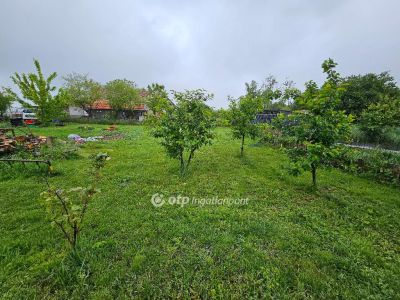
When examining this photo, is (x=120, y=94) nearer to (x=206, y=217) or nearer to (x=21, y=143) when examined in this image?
(x=21, y=143)

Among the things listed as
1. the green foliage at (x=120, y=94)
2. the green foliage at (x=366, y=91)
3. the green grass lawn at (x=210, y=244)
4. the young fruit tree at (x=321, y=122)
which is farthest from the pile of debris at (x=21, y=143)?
the green foliage at (x=366, y=91)

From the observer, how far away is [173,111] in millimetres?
5930

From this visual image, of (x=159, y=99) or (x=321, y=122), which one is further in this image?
(x=159, y=99)

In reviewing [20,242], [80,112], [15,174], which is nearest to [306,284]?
[20,242]

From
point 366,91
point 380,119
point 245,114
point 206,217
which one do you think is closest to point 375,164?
point 380,119

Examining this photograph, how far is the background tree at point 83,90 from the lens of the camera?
1209 inches

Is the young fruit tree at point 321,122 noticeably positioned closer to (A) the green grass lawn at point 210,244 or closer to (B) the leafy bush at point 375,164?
(A) the green grass lawn at point 210,244

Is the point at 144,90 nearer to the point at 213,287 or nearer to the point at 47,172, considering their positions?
the point at 47,172

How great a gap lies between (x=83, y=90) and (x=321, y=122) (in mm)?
35197

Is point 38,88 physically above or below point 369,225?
above

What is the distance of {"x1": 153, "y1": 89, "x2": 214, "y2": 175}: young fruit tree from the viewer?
19.0 ft

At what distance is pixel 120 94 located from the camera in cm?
3094

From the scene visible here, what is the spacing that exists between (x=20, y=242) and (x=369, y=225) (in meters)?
6.17

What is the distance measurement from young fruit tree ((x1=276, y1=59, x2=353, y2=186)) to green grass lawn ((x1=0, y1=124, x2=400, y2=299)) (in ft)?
3.57
